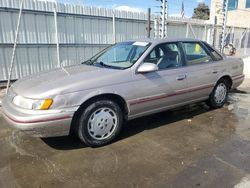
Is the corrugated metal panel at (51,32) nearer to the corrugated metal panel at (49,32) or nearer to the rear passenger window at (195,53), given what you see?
the corrugated metal panel at (49,32)

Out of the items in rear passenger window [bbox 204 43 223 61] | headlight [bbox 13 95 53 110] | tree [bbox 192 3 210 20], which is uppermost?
tree [bbox 192 3 210 20]

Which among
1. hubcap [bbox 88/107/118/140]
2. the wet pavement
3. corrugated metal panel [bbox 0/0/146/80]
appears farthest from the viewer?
corrugated metal panel [bbox 0/0/146/80]

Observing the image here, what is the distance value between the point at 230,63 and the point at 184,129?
2.06 meters

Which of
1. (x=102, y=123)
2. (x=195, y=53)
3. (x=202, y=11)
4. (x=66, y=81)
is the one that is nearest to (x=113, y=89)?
(x=102, y=123)

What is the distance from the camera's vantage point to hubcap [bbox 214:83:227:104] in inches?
198

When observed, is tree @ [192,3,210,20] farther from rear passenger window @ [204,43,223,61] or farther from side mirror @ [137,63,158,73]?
side mirror @ [137,63,158,73]

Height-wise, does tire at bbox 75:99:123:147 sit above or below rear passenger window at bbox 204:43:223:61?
below

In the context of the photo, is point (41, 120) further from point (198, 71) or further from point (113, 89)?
point (198, 71)

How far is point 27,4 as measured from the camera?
727 cm

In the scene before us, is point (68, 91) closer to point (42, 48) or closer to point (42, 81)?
point (42, 81)

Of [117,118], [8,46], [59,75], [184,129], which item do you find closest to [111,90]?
[117,118]

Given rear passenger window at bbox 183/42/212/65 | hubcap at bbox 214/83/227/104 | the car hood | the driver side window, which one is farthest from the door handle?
hubcap at bbox 214/83/227/104

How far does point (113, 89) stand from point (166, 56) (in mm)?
1348

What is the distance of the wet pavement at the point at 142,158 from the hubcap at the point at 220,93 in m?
0.72
